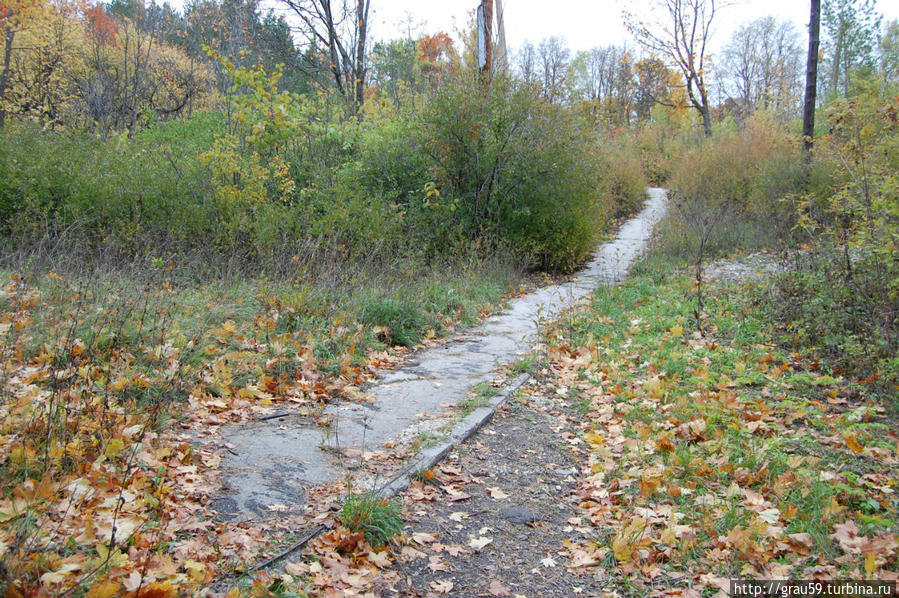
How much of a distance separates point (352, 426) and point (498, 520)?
1510 mm

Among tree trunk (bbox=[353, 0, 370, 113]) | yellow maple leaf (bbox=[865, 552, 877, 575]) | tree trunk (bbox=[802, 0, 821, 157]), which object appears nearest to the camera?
yellow maple leaf (bbox=[865, 552, 877, 575])

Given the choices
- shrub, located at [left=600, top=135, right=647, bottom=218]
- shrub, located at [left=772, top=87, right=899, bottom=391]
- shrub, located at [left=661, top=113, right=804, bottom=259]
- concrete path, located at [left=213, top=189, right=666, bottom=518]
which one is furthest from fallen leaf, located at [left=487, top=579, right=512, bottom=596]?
shrub, located at [left=600, top=135, right=647, bottom=218]

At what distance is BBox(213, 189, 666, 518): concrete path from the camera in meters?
3.47

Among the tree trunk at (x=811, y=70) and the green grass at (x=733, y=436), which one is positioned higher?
the tree trunk at (x=811, y=70)

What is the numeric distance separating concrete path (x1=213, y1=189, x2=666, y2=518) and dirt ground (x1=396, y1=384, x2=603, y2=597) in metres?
0.63

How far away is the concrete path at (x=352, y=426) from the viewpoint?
137 inches

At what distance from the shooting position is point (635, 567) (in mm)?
3051

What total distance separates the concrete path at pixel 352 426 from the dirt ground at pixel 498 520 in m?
0.63

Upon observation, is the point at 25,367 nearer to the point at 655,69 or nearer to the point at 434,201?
the point at 434,201

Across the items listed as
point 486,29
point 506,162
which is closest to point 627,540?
point 506,162

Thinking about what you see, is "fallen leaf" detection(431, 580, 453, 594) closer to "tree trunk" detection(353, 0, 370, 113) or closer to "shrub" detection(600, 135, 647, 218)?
"tree trunk" detection(353, 0, 370, 113)

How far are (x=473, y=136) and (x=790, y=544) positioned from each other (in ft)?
35.6

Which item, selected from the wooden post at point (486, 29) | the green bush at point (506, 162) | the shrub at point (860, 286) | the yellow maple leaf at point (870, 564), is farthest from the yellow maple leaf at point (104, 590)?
the wooden post at point (486, 29)

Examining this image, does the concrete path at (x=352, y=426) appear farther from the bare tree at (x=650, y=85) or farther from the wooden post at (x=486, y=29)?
the bare tree at (x=650, y=85)
